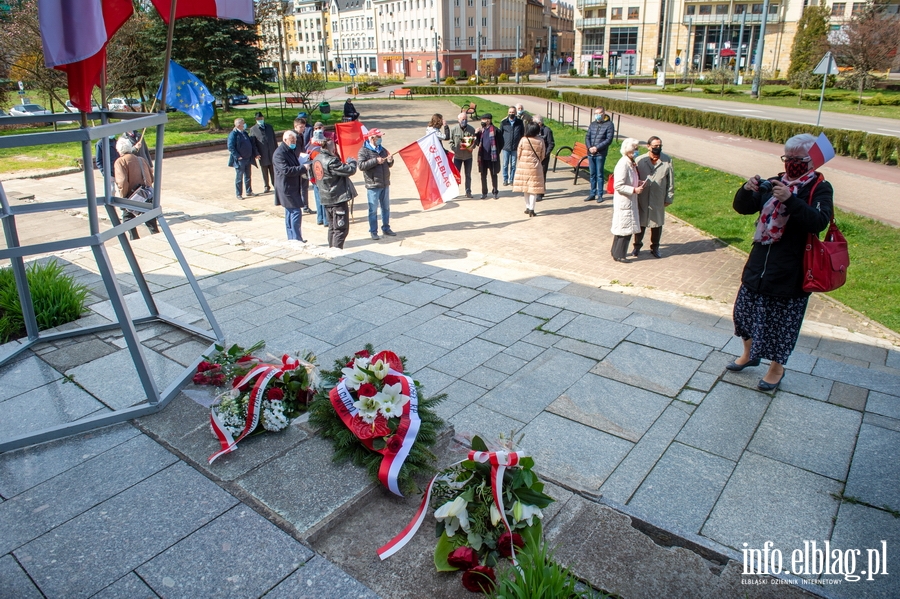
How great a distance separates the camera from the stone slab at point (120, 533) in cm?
273

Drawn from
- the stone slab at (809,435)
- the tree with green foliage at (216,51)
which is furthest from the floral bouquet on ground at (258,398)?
the tree with green foliage at (216,51)

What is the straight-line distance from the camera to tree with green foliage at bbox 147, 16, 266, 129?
2398 centimetres

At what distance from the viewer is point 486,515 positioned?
2920 mm

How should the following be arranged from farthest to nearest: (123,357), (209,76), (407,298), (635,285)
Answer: (209,76) → (635,285) → (407,298) → (123,357)

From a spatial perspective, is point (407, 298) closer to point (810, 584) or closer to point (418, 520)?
point (418, 520)

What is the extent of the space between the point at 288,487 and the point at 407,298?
394cm

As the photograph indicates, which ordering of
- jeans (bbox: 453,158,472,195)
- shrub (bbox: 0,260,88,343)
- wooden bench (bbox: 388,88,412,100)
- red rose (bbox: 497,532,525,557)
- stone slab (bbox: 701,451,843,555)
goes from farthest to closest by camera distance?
1. wooden bench (bbox: 388,88,412,100)
2. jeans (bbox: 453,158,472,195)
3. shrub (bbox: 0,260,88,343)
4. stone slab (bbox: 701,451,843,555)
5. red rose (bbox: 497,532,525,557)

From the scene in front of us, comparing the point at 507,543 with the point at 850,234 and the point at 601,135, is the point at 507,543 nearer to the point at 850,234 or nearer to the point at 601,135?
the point at 850,234

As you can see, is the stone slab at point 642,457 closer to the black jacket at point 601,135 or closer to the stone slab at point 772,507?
the stone slab at point 772,507

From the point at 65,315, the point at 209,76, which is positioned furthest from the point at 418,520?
the point at 209,76

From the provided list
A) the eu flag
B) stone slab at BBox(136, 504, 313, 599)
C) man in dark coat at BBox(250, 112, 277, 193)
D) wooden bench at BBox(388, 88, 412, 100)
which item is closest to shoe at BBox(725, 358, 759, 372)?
stone slab at BBox(136, 504, 313, 599)

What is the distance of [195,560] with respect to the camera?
111 inches

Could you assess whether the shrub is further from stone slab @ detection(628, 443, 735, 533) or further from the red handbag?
the red handbag

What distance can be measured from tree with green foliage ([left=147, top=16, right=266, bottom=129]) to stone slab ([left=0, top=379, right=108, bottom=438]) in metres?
23.0
